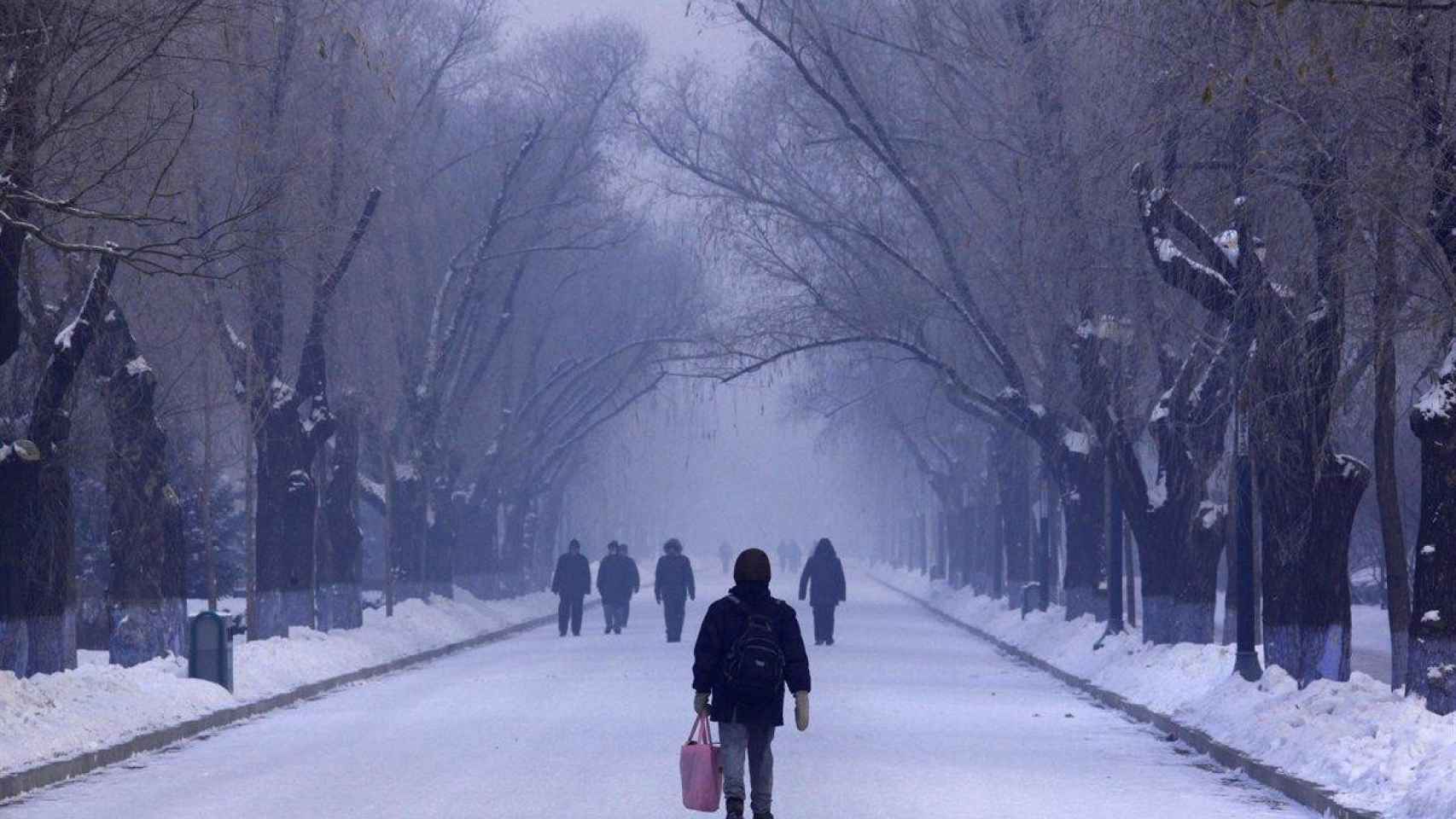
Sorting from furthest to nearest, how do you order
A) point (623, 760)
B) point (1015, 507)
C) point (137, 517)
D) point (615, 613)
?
point (1015, 507) < point (615, 613) < point (137, 517) < point (623, 760)

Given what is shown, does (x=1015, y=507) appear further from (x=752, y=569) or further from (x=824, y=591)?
(x=752, y=569)

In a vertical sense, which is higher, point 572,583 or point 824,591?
point 572,583

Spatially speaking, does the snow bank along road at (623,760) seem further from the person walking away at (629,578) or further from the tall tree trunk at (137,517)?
the person walking away at (629,578)

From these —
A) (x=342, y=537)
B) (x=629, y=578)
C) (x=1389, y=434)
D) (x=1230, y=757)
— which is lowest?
(x=1230, y=757)

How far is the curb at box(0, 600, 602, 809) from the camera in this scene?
627 inches

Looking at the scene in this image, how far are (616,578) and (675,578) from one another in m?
4.57

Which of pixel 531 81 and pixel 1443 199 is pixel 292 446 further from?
pixel 1443 199

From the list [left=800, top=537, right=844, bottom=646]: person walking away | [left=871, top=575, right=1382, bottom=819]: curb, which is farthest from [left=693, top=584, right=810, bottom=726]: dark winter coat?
[left=800, top=537, right=844, bottom=646]: person walking away

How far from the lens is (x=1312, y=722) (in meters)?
16.8

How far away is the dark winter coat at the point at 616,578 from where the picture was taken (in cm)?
4516

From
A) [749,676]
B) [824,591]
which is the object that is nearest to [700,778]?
[749,676]

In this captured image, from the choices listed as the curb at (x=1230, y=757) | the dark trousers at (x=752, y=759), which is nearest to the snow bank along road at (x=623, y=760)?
the curb at (x=1230, y=757)

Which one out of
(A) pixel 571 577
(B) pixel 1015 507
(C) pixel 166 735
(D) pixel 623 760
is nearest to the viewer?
(D) pixel 623 760

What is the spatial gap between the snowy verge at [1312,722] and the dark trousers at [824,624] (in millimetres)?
11012
